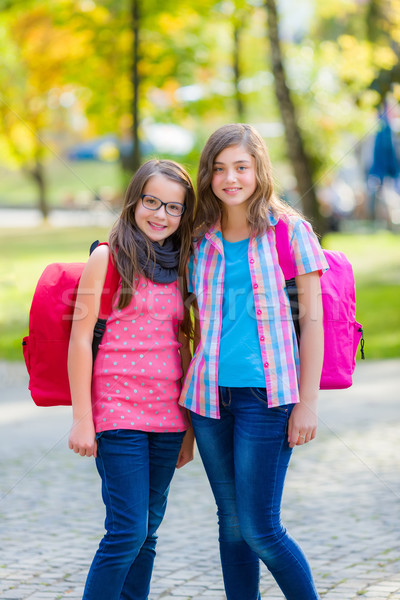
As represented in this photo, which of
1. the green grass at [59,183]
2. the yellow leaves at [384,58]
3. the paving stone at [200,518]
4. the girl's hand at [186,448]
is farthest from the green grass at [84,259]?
the green grass at [59,183]

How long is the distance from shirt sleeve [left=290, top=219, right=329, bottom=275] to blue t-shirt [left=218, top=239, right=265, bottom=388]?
0.53 feet

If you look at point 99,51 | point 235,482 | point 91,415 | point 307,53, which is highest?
point 307,53

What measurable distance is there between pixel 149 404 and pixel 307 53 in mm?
24388

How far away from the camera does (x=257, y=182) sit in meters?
2.88

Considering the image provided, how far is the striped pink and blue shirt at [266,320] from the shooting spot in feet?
9.03

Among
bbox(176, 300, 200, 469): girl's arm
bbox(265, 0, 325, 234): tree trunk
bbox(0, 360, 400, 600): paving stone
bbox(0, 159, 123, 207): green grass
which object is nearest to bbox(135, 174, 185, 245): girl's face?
bbox(176, 300, 200, 469): girl's arm

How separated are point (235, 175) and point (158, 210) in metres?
0.29

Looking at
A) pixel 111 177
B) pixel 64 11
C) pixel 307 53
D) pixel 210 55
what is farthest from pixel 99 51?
pixel 111 177

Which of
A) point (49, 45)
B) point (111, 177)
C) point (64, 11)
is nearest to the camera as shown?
point (64, 11)

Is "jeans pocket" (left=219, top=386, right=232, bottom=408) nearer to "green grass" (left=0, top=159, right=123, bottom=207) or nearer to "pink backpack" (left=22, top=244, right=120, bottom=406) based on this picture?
"pink backpack" (left=22, top=244, right=120, bottom=406)

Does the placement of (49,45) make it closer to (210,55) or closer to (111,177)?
(210,55)

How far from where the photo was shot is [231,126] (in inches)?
113

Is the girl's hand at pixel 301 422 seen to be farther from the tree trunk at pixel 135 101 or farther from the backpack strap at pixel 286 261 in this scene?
the tree trunk at pixel 135 101

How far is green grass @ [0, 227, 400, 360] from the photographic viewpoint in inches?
450
